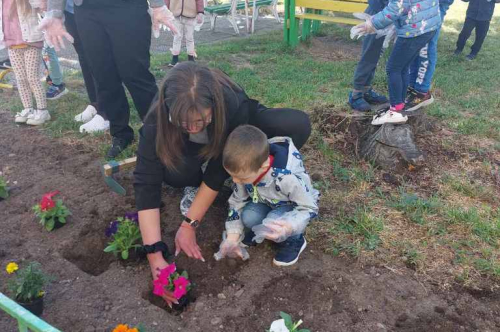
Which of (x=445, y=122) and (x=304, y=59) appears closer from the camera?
(x=445, y=122)

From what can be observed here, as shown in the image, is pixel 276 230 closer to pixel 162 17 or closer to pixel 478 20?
pixel 162 17

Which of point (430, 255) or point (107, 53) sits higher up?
point (107, 53)

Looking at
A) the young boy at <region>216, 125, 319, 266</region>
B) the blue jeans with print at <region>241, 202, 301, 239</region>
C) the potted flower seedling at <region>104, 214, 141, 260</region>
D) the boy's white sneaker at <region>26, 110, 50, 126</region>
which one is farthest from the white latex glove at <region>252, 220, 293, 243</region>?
the boy's white sneaker at <region>26, 110, 50, 126</region>

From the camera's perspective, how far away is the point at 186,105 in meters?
1.99

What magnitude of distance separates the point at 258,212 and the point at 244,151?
0.54m

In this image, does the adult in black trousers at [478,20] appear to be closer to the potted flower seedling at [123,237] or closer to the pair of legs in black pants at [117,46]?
the pair of legs in black pants at [117,46]

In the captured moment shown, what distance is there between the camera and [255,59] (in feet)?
21.3

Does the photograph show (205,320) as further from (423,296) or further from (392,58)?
(392,58)

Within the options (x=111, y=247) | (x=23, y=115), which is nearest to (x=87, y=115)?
(x=23, y=115)

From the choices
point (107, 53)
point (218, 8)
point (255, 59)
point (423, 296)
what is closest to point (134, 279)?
point (423, 296)

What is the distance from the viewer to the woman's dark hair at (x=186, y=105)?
2008 mm

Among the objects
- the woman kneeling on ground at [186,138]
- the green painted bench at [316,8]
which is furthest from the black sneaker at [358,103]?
the green painted bench at [316,8]

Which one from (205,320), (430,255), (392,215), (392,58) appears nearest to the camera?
(205,320)

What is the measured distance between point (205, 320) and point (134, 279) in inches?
18.8
